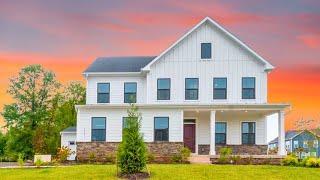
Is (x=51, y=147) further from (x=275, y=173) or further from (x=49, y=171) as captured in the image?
(x=275, y=173)

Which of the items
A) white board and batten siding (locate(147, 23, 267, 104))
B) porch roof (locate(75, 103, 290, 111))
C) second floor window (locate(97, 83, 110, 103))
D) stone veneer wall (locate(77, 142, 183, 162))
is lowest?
stone veneer wall (locate(77, 142, 183, 162))

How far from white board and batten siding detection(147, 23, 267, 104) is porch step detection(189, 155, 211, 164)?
397cm

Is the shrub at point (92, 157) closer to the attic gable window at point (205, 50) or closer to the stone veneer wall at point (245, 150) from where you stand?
the stone veneer wall at point (245, 150)

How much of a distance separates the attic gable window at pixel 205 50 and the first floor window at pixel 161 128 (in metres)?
5.08

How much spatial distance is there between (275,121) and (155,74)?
33.2 ft

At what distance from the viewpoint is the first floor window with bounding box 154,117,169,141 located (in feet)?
118

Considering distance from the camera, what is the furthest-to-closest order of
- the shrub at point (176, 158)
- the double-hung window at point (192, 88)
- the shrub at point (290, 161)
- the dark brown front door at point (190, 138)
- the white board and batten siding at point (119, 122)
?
the dark brown front door at point (190, 138), the double-hung window at point (192, 88), the white board and batten siding at point (119, 122), the shrub at point (176, 158), the shrub at point (290, 161)

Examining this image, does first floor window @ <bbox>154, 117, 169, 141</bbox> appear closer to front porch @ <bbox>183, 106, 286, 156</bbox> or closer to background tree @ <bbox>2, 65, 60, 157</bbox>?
front porch @ <bbox>183, 106, 286, 156</bbox>

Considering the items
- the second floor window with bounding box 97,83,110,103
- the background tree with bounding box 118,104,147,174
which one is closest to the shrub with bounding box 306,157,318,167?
the background tree with bounding box 118,104,147,174

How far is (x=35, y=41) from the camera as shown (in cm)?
3709

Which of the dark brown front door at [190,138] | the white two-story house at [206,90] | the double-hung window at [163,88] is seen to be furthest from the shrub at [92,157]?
the dark brown front door at [190,138]

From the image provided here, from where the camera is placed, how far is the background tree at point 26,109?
58219mm

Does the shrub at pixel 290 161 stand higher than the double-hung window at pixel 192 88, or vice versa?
the double-hung window at pixel 192 88

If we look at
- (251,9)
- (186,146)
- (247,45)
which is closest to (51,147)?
(186,146)
